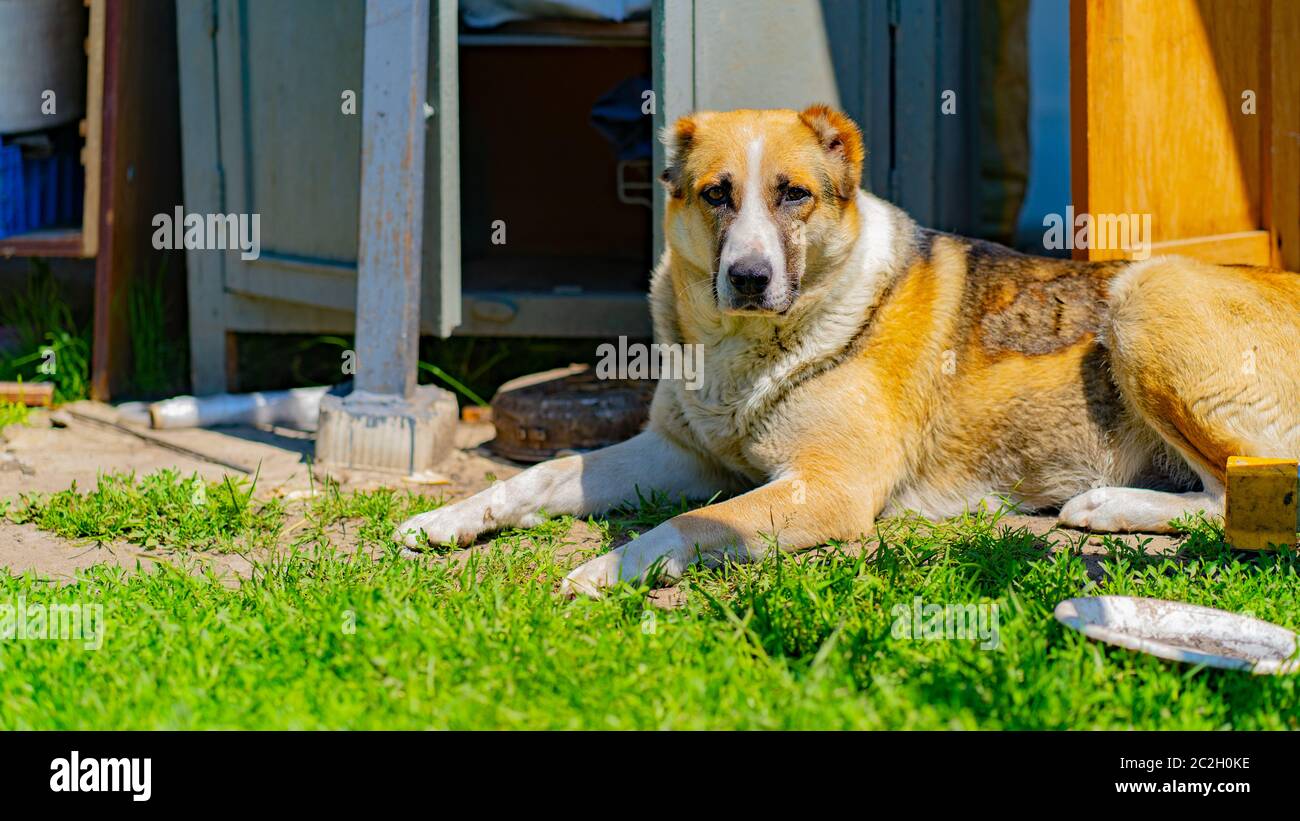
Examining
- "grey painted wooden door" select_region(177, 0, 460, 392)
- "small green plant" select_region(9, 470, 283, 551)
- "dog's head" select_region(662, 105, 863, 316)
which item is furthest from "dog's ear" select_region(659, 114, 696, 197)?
"small green plant" select_region(9, 470, 283, 551)

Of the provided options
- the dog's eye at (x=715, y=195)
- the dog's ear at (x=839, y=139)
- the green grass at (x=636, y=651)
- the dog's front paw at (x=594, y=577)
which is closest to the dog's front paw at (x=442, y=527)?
the green grass at (x=636, y=651)

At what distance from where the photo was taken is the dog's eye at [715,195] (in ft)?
11.5

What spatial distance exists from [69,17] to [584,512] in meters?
3.50

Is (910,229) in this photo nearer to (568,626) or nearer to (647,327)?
(647,327)

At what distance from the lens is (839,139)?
3674 mm

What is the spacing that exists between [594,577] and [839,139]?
143cm

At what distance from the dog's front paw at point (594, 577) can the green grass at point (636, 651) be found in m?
0.08

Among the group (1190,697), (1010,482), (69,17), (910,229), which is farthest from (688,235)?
(69,17)

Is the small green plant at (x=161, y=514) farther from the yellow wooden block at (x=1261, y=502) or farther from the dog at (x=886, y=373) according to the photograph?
the yellow wooden block at (x=1261, y=502)

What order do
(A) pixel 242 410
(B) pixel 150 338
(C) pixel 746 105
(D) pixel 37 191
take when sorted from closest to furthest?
(C) pixel 746 105 < (A) pixel 242 410 < (B) pixel 150 338 < (D) pixel 37 191

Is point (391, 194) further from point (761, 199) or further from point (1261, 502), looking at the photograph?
point (1261, 502)

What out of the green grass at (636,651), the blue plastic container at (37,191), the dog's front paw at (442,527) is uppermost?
the blue plastic container at (37,191)

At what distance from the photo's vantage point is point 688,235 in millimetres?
3668

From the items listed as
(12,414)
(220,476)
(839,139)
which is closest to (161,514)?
(220,476)
